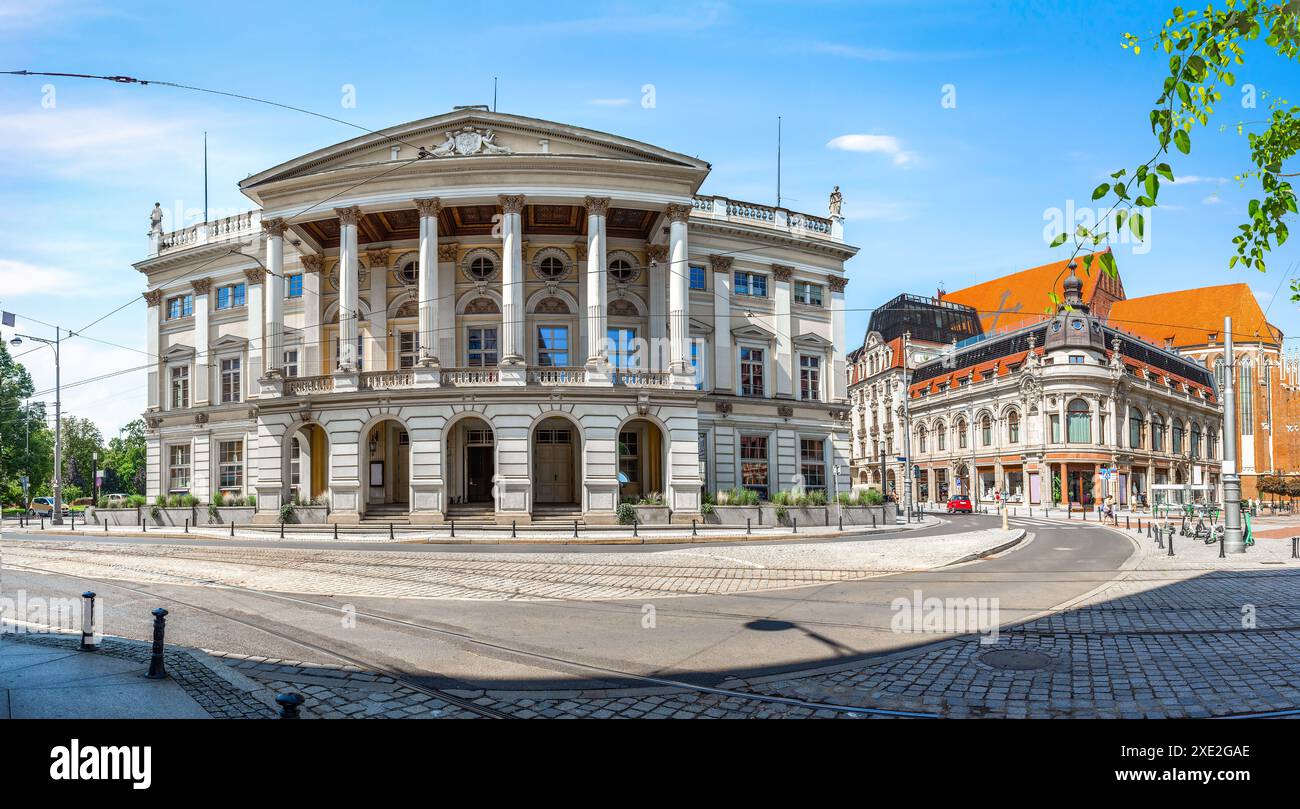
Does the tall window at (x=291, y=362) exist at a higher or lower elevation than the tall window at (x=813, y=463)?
higher

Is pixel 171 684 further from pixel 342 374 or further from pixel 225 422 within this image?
pixel 225 422

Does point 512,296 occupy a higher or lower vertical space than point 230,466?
higher

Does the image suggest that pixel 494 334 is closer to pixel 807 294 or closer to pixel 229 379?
pixel 229 379

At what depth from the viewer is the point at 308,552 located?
23562 mm

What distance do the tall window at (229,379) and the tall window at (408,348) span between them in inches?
454

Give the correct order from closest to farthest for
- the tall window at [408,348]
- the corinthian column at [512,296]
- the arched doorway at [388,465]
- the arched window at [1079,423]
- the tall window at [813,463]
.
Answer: the corinthian column at [512,296] → the arched doorway at [388,465] → the tall window at [408,348] → the tall window at [813,463] → the arched window at [1079,423]

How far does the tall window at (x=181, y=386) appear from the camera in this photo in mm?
46000

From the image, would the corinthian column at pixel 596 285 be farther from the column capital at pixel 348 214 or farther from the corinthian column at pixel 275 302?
the corinthian column at pixel 275 302

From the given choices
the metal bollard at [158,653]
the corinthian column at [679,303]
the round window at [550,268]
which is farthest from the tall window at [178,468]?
the metal bollard at [158,653]

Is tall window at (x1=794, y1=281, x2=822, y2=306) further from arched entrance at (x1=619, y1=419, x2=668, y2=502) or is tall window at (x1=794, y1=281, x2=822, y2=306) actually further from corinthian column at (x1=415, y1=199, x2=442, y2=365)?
corinthian column at (x1=415, y1=199, x2=442, y2=365)

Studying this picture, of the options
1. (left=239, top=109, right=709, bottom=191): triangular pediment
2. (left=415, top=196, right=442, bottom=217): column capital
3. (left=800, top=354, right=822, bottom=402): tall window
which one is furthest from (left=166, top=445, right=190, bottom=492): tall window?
(left=800, top=354, right=822, bottom=402): tall window

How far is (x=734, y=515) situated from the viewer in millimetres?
34844

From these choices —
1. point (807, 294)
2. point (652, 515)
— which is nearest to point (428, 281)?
point (652, 515)

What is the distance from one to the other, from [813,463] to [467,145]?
24683 mm
